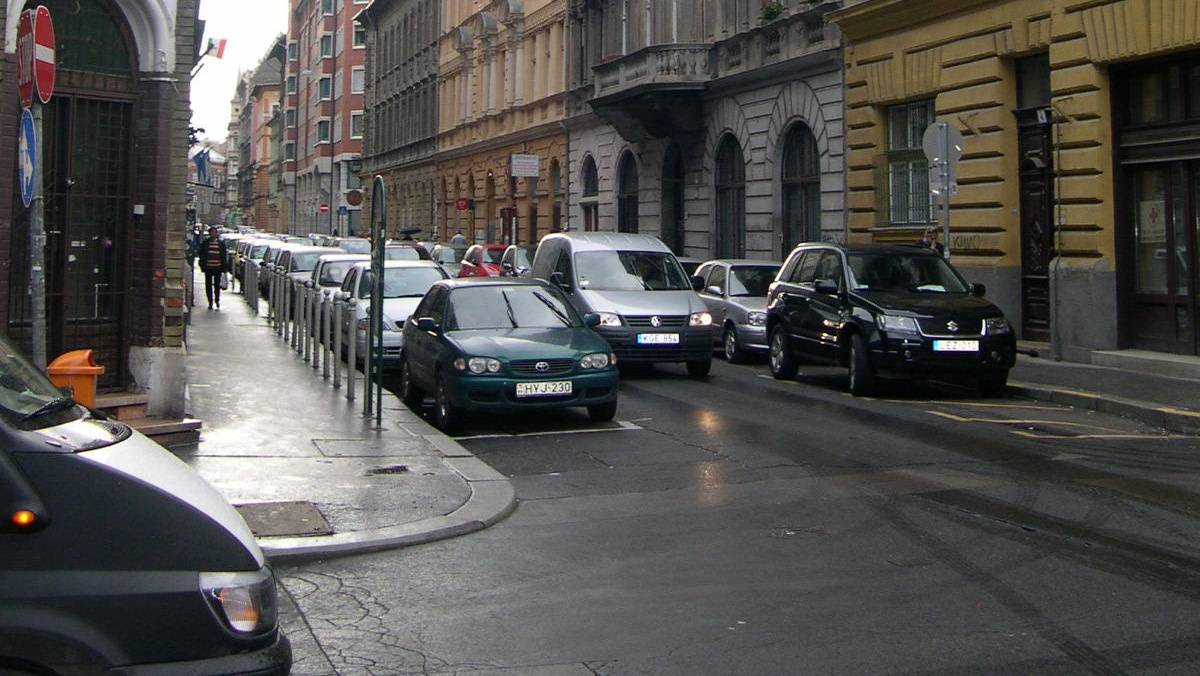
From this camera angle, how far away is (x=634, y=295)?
707 inches

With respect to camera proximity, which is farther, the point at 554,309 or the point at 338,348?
A: the point at 338,348

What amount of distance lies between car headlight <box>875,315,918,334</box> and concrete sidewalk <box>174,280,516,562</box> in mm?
5600

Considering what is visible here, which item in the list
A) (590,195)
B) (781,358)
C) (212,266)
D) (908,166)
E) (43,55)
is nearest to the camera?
(43,55)

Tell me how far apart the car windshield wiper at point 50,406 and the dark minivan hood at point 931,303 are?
1200 centimetres

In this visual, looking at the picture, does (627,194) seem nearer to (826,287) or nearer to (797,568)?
(826,287)

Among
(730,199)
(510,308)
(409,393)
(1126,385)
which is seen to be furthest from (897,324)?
(730,199)

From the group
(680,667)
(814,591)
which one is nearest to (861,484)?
(814,591)

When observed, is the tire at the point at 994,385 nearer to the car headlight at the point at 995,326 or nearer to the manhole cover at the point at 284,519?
the car headlight at the point at 995,326

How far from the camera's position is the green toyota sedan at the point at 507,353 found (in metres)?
12.5

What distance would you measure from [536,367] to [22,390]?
8.60m

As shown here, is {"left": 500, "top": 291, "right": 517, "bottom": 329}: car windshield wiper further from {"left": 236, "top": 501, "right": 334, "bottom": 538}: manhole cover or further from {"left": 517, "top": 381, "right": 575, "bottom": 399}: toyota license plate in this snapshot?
{"left": 236, "top": 501, "right": 334, "bottom": 538}: manhole cover

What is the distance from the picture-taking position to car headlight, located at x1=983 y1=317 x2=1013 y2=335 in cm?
1494

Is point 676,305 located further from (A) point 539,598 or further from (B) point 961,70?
(A) point 539,598

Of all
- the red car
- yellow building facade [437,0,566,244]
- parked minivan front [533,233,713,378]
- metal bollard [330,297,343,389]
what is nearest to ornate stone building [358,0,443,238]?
yellow building facade [437,0,566,244]
